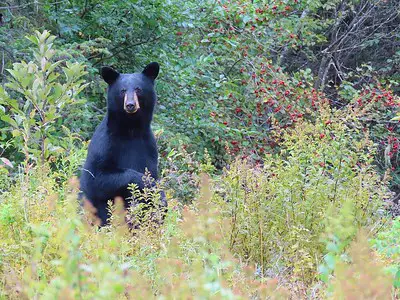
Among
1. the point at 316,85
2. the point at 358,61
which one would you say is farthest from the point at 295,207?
the point at 358,61

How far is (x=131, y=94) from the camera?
6.46m

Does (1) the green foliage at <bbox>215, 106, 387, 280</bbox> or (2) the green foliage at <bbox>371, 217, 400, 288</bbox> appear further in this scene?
(1) the green foliage at <bbox>215, 106, 387, 280</bbox>

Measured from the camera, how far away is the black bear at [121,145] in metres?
6.17

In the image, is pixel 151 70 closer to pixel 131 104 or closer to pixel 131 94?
pixel 131 94

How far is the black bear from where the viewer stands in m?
6.17

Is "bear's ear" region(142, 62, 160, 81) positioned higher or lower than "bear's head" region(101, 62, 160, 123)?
higher

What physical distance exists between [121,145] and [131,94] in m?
0.45

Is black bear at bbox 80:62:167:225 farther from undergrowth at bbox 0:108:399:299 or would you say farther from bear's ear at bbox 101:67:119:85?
undergrowth at bbox 0:108:399:299

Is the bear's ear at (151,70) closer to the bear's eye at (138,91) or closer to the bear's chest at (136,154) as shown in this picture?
the bear's eye at (138,91)

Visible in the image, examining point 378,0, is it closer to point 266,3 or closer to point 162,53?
point 266,3

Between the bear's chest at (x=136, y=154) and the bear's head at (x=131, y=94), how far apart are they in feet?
0.70

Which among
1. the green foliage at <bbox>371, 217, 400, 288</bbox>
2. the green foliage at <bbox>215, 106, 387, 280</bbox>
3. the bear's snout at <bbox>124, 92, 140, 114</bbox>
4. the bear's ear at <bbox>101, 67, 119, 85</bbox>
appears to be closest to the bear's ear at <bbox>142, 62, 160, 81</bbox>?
the bear's ear at <bbox>101, 67, 119, 85</bbox>

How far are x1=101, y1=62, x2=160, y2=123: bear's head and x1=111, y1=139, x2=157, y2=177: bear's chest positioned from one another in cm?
21

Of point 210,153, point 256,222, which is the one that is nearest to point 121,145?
point 256,222
